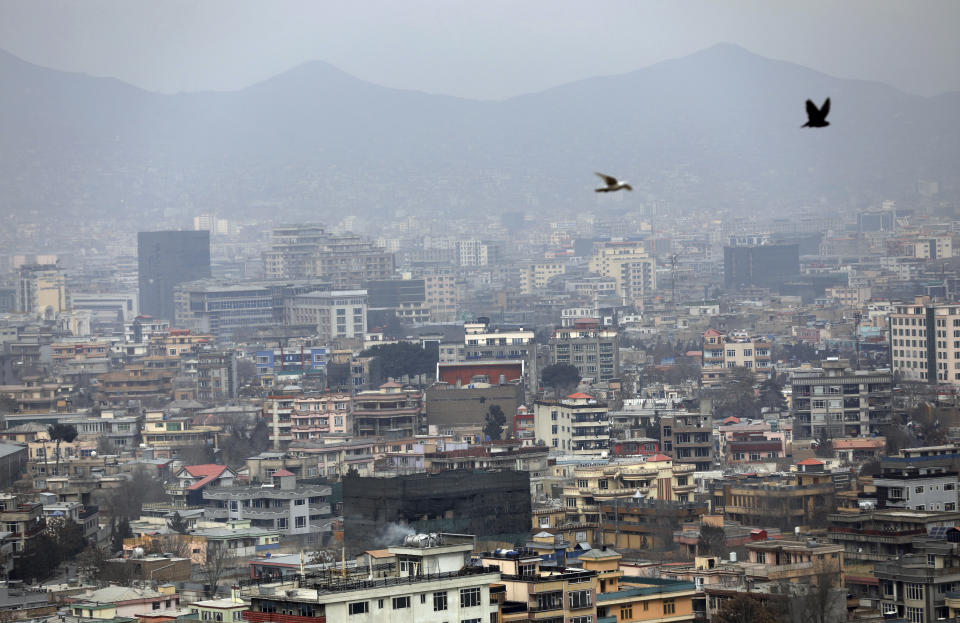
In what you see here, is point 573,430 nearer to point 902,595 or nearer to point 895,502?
point 895,502

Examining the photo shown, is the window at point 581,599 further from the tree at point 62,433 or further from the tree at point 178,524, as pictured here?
the tree at point 62,433

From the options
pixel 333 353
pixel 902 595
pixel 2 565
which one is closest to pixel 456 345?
pixel 333 353

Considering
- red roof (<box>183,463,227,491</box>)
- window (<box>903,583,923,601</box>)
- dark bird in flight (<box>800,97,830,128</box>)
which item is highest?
dark bird in flight (<box>800,97,830,128</box>)

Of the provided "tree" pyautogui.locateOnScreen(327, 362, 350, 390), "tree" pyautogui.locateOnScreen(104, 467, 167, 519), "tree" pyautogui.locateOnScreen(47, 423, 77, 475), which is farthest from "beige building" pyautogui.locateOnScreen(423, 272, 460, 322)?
"tree" pyautogui.locateOnScreen(104, 467, 167, 519)

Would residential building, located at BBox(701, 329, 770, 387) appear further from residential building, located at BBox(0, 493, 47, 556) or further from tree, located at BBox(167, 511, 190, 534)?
residential building, located at BBox(0, 493, 47, 556)

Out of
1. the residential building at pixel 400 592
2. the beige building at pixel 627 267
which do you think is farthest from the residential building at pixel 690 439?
the beige building at pixel 627 267

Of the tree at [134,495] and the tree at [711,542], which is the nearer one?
the tree at [711,542]
